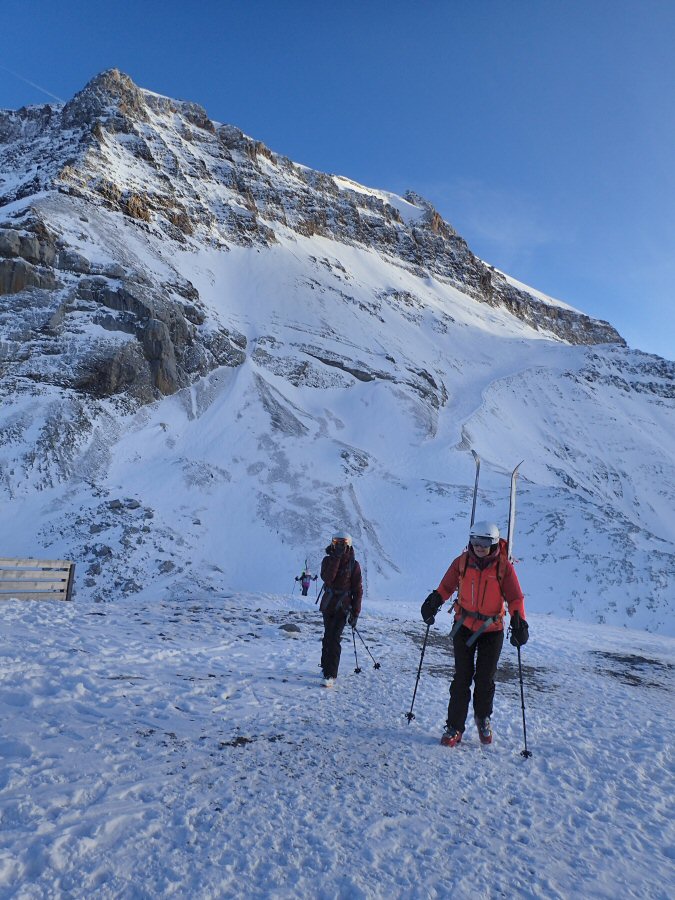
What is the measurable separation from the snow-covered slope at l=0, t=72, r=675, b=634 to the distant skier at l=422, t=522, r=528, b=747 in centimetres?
1166

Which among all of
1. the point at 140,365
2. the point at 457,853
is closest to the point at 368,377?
the point at 140,365

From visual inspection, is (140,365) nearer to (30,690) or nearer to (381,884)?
(30,690)

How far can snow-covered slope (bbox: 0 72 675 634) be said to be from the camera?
77.5 feet

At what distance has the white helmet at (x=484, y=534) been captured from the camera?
17.0 ft

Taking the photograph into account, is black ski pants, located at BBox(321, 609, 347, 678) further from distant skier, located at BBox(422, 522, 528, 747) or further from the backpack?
distant skier, located at BBox(422, 522, 528, 747)

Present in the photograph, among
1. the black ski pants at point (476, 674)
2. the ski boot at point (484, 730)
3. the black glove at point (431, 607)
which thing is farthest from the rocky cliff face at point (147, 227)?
the ski boot at point (484, 730)

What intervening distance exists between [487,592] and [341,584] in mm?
2567

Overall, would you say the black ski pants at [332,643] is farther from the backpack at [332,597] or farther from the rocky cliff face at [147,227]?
the rocky cliff face at [147,227]

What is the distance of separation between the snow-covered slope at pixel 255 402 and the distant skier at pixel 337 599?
30.6 ft

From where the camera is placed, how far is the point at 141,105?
68375mm

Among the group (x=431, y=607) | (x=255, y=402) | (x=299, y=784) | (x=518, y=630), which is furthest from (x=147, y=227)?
→ (x=299, y=784)

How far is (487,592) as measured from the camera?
17.0 feet

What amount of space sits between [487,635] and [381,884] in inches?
105

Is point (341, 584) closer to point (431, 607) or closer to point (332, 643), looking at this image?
Result: point (332, 643)
